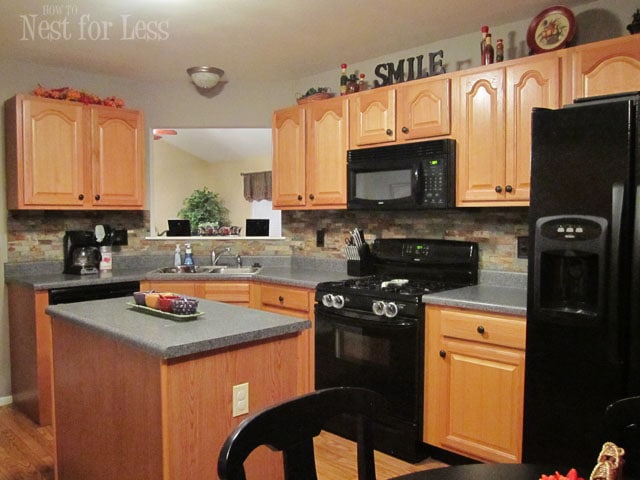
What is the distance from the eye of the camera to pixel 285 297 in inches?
137

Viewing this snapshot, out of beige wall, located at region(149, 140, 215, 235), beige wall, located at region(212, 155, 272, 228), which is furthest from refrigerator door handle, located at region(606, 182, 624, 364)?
beige wall, located at region(149, 140, 215, 235)

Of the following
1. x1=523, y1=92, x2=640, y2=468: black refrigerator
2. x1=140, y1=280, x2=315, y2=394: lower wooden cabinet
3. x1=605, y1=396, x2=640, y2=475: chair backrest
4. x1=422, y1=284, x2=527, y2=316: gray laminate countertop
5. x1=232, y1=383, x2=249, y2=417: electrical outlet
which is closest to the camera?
x1=605, y1=396, x2=640, y2=475: chair backrest

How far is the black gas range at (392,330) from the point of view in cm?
273

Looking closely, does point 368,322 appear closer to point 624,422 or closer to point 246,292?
point 246,292

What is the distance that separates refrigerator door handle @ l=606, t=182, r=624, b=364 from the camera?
1.95 m

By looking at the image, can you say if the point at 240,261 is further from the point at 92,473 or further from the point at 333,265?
the point at 92,473

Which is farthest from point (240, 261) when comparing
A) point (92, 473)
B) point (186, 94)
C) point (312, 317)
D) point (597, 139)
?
point (597, 139)

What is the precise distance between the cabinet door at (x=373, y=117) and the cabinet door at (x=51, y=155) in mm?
1913

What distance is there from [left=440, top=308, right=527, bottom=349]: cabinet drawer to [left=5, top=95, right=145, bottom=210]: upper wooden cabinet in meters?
2.52

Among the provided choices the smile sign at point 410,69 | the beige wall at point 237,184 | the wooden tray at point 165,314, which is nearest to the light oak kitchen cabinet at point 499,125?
the smile sign at point 410,69

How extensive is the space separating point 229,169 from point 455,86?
5122 mm

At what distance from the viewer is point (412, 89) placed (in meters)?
3.09

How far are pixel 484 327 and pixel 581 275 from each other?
0.56 meters

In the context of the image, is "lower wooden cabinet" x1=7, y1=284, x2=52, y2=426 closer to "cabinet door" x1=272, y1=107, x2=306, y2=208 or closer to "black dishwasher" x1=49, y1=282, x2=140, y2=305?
"black dishwasher" x1=49, y1=282, x2=140, y2=305
